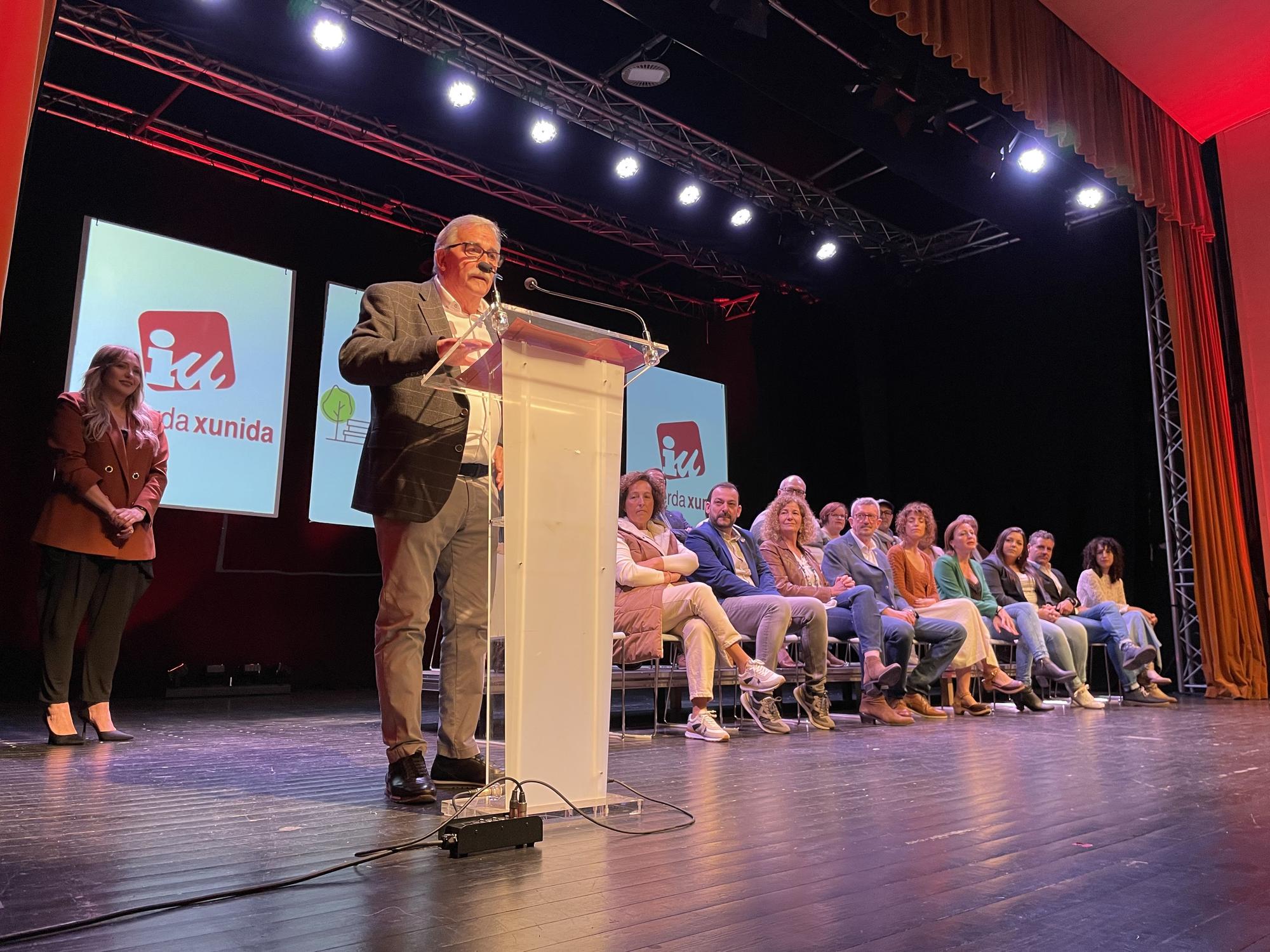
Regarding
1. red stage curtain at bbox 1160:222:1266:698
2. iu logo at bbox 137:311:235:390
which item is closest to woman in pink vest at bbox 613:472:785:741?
iu logo at bbox 137:311:235:390

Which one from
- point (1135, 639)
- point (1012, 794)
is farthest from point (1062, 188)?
point (1012, 794)

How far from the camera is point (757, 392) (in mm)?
9148

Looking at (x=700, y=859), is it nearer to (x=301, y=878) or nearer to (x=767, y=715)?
(x=301, y=878)

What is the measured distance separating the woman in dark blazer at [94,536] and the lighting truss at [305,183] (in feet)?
10.1

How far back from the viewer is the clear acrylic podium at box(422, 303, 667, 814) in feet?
5.81

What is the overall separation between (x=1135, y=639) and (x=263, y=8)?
6.49 metres

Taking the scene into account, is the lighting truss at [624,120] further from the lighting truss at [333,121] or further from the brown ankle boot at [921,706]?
the brown ankle boot at [921,706]

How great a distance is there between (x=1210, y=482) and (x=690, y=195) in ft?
14.0

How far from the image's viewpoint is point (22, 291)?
17.6 feet

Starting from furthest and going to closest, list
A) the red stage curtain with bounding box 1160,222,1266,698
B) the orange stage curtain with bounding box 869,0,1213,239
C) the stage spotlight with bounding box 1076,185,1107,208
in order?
1. the stage spotlight with bounding box 1076,185,1107,208
2. the red stage curtain with bounding box 1160,222,1266,698
3. the orange stage curtain with bounding box 869,0,1213,239

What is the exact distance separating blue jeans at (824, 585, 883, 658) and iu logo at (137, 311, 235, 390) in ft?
13.2

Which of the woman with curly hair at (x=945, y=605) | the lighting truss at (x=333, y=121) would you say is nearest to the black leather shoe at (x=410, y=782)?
the woman with curly hair at (x=945, y=605)

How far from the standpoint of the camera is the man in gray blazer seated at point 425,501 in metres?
2.11

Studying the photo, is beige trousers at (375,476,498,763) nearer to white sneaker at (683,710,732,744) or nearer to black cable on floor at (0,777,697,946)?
black cable on floor at (0,777,697,946)
